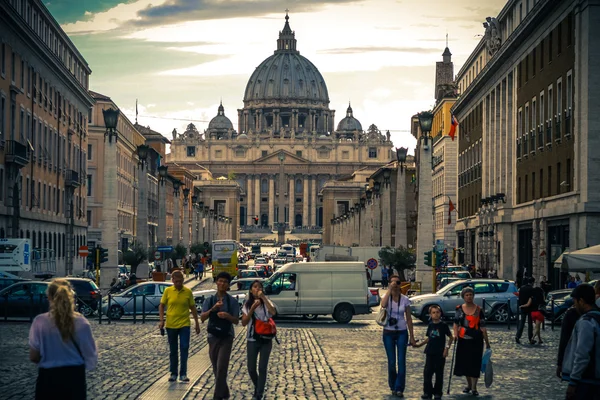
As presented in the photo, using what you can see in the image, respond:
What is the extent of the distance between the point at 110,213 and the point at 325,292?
15943 millimetres

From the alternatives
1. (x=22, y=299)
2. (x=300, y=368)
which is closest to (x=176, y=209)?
(x=22, y=299)

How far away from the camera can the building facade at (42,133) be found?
51688 millimetres

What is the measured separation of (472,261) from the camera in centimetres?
6975

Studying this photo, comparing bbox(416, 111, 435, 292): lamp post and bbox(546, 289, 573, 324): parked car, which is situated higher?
bbox(416, 111, 435, 292): lamp post

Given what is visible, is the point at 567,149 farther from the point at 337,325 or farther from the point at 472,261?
the point at 472,261

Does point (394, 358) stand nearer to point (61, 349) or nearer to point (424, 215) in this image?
point (61, 349)

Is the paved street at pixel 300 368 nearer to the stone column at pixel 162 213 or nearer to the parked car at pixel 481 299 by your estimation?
the parked car at pixel 481 299

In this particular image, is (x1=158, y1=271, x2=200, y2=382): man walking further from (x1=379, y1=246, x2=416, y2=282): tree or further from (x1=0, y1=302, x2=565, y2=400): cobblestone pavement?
(x1=379, y1=246, x2=416, y2=282): tree

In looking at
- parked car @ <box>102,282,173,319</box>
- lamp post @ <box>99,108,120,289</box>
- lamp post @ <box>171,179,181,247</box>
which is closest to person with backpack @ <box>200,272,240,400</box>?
parked car @ <box>102,282,173,319</box>

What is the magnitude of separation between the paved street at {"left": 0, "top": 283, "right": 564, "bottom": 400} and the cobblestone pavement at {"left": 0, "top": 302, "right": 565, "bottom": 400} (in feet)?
0.05

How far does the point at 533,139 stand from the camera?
165 feet

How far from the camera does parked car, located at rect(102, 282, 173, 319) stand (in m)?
36.7

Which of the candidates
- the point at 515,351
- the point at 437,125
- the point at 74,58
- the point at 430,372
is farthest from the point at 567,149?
the point at 437,125

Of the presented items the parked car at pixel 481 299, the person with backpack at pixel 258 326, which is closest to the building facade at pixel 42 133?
the parked car at pixel 481 299
